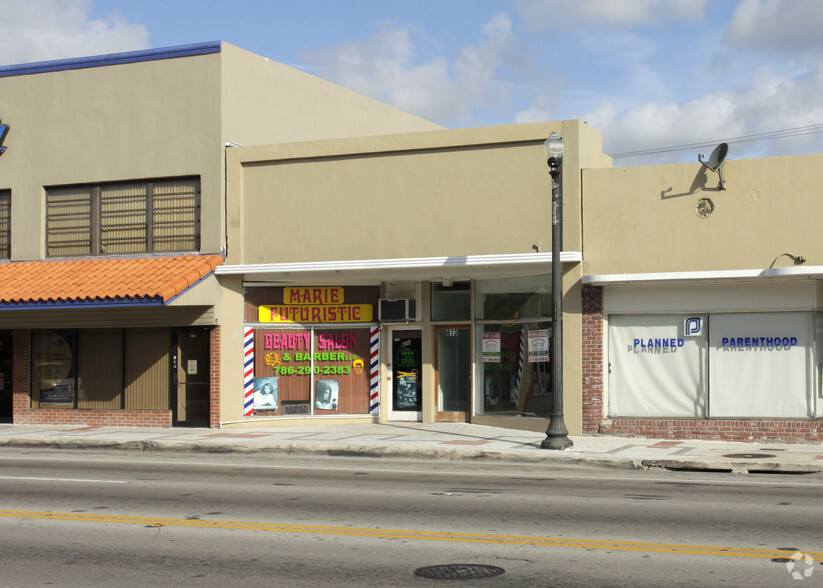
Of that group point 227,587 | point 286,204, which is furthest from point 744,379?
point 227,587

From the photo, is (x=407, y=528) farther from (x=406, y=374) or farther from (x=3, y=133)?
(x=3, y=133)

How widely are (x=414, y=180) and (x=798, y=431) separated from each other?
943 centimetres

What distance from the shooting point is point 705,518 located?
10414mm

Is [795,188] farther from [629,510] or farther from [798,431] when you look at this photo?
[629,510]

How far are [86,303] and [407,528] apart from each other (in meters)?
13.7

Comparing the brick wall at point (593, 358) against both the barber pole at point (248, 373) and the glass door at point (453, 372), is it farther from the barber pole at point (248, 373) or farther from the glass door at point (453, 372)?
the barber pole at point (248, 373)

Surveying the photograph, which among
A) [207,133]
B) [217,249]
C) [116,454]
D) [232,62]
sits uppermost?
[232,62]

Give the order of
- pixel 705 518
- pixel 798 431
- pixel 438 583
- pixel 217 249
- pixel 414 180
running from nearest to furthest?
pixel 438 583 < pixel 705 518 < pixel 798 431 < pixel 414 180 < pixel 217 249

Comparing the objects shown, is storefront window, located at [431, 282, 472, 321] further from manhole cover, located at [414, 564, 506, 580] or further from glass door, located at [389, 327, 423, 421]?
manhole cover, located at [414, 564, 506, 580]

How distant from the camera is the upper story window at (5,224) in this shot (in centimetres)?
2492

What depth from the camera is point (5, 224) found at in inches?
985

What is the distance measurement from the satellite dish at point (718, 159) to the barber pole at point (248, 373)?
11034 millimetres

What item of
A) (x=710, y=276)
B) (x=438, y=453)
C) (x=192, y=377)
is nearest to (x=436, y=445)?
(x=438, y=453)

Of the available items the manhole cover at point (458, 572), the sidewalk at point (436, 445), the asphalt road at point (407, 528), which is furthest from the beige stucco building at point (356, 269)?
the manhole cover at point (458, 572)
